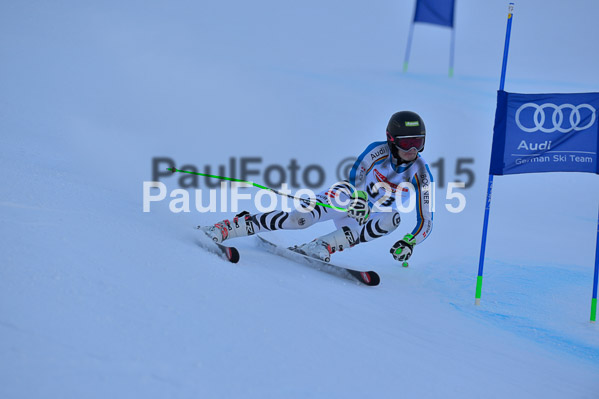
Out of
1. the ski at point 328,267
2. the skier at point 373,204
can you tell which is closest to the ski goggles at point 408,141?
the skier at point 373,204

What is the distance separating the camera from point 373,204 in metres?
4.99

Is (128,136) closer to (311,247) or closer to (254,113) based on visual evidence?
(254,113)

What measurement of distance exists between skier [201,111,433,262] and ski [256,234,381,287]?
0.48 feet

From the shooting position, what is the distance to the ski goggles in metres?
4.53

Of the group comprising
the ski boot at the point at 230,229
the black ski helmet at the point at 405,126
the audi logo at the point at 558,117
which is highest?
the audi logo at the point at 558,117

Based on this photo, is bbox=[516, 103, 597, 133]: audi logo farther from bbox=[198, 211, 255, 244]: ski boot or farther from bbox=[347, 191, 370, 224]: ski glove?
bbox=[198, 211, 255, 244]: ski boot

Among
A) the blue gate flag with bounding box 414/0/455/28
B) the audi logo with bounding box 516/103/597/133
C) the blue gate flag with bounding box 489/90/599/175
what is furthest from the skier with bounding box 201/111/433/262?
the blue gate flag with bounding box 414/0/455/28

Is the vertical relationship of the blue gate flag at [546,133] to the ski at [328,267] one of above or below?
above

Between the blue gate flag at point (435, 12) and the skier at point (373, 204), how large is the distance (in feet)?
36.6

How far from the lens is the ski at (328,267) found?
4.40m

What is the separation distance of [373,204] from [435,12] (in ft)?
37.6

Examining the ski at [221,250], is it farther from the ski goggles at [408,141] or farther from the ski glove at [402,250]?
the ski goggles at [408,141]

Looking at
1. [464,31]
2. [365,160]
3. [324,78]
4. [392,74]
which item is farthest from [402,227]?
[464,31]

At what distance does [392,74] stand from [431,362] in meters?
14.0
